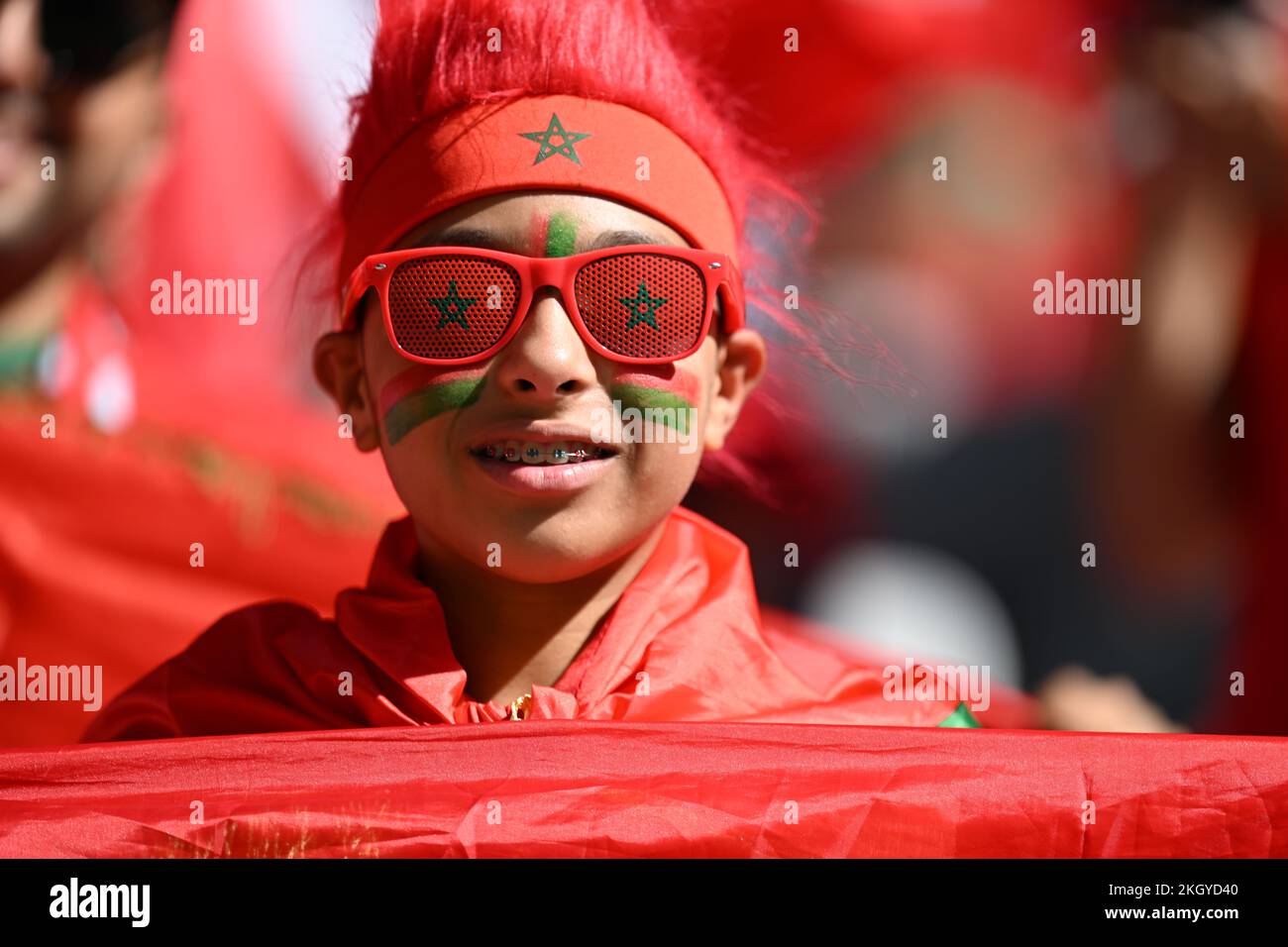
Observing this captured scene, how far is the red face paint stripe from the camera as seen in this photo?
1304 millimetres

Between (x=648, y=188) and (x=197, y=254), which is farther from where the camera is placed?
(x=197, y=254)

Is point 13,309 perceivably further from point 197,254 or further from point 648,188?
point 648,188

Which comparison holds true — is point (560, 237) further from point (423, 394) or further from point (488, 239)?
point (423, 394)

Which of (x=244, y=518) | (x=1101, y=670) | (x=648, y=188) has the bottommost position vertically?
(x=1101, y=670)

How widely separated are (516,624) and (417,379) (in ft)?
0.82

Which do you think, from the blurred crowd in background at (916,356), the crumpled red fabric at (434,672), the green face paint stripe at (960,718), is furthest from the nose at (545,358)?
the blurred crowd in background at (916,356)

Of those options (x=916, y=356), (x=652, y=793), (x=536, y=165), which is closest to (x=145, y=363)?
(x=916, y=356)

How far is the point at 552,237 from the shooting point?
1295 millimetres

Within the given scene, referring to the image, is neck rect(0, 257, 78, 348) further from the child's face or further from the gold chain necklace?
the gold chain necklace

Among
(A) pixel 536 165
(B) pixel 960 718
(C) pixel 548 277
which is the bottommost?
(B) pixel 960 718

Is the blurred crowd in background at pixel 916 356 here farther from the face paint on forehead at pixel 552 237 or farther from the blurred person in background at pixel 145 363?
the face paint on forehead at pixel 552 237

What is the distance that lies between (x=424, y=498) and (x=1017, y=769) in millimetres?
563
